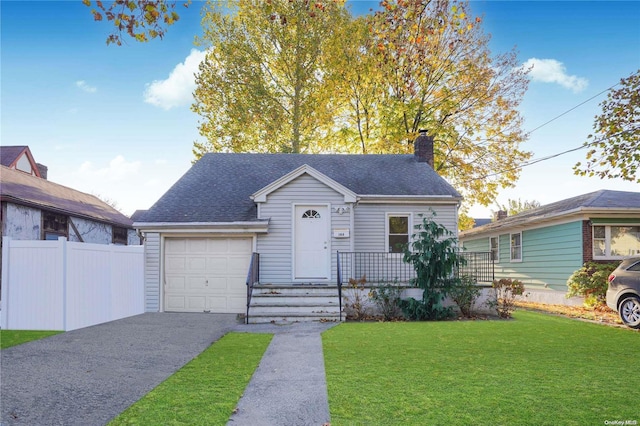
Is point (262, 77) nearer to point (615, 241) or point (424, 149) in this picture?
point (424, 149)

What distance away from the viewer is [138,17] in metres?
5.34

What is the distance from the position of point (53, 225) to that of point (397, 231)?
12979mm

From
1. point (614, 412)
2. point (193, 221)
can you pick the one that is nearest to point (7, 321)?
point (193, 221)

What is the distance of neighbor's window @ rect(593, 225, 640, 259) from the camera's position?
15477 mm

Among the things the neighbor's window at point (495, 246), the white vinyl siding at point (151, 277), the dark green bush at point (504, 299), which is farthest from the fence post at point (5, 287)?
the neighbor's window at point (495, 246)

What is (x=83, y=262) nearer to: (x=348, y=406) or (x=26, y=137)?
(x=348, y=406)

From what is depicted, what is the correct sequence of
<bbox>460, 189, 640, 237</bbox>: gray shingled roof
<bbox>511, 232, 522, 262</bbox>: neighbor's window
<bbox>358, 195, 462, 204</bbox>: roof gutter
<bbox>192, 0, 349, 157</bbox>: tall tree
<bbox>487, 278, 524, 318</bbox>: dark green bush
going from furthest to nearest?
<bbox>192, 0, 349, 157</bbox>: tall tree → <bbox>511, 232, 522, 262</bbox>: neighbor's window → <bbox>460, 189, 640, 237</bbox>: gray shingled roof → <bbox>358, 195, 462, 204</bbox>: roof gutter → <bbox>487, 278, 524, 318</bbox>: dark green bush

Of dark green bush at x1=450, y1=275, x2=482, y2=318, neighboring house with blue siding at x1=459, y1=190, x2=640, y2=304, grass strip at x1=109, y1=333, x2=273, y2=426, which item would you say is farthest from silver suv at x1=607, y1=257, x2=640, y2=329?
grass strip at x1=109, y1=333, x2=273, y2=426

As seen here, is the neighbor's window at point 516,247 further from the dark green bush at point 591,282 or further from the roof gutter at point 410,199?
the roof gutter at point 410,199

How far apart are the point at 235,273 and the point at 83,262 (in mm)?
4474

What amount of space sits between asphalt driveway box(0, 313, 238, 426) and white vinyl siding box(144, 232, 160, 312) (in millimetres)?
2783

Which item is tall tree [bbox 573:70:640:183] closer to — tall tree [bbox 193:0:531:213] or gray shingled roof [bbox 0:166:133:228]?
tall tree [bbox 193:0:531:213]

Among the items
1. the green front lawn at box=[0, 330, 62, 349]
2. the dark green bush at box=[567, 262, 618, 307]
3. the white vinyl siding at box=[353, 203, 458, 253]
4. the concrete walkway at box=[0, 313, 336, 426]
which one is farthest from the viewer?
the white vinyl siding at box=[353, 203, 458, 253]

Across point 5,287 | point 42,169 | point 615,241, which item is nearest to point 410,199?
point 615,241
